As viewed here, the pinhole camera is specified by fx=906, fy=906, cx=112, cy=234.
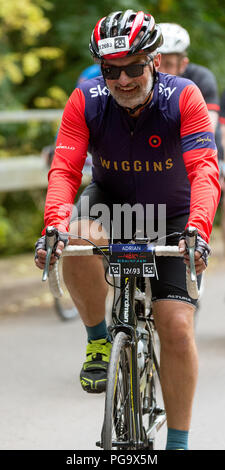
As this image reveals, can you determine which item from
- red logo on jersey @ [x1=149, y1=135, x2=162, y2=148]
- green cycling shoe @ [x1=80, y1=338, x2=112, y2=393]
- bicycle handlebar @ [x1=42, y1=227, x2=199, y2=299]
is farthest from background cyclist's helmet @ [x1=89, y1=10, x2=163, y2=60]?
green cycling shoe @ [x1=80, y1=338, x2=112, y2=393]

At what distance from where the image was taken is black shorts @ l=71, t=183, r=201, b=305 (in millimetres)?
4293

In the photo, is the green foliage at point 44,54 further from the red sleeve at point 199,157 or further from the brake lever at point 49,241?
the brake lever at point 49,241

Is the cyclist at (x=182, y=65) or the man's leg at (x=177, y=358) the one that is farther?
the cyclist at (x=182, y=65)

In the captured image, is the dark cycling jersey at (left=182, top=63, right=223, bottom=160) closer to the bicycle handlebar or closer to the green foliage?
the bicycle handlebar

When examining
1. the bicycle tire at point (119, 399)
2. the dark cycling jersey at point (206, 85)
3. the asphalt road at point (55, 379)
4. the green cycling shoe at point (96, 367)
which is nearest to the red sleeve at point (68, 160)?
the bicycle tire at point (119, 399)

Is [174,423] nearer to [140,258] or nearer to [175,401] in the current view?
[175,401]

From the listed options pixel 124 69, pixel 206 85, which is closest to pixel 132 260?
pixel 124 69

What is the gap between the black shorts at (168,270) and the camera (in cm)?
429

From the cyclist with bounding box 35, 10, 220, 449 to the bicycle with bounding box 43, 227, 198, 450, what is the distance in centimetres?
16

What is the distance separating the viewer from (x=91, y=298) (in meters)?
4.46

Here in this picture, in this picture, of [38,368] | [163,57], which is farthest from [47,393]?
[163,57]

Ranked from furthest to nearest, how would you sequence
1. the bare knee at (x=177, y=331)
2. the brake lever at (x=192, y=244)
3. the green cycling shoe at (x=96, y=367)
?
1. the green cycling shoe at (x=96, y=367)
2. the bare knee at (x=177, y=331)
3. the brake lever at (x=192, y=244)

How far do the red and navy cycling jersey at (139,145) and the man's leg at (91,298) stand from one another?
0.26 m

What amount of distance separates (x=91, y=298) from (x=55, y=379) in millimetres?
2271
